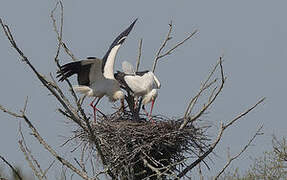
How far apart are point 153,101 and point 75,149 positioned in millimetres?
1575

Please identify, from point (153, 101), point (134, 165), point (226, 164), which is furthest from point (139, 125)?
point (226, 164)

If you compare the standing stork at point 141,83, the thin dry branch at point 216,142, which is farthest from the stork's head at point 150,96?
the thin dry branch at point 216,142

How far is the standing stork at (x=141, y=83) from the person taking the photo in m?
7.72

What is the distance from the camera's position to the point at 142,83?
7.70m

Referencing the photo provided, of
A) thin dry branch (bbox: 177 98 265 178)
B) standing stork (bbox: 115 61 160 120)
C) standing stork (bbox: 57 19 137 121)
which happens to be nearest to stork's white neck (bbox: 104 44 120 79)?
standing stork (bbox: 57 19 137 121)

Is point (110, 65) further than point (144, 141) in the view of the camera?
Yes

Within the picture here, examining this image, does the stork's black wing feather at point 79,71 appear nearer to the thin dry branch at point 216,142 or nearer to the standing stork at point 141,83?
the standing stork at point 141,83

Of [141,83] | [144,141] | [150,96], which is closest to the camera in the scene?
[144,141]

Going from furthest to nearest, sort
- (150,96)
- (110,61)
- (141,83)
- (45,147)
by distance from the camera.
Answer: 1. (110,61)
2. (150,96)
3. (141,83)
4. (45,147)

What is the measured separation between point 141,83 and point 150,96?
27 centimetres

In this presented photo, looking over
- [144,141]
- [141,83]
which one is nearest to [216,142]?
[144,141]

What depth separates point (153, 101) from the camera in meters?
7.88

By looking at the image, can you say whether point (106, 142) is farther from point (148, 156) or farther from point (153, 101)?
point (153, 101)

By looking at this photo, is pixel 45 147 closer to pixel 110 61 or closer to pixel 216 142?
pixel 216 142
